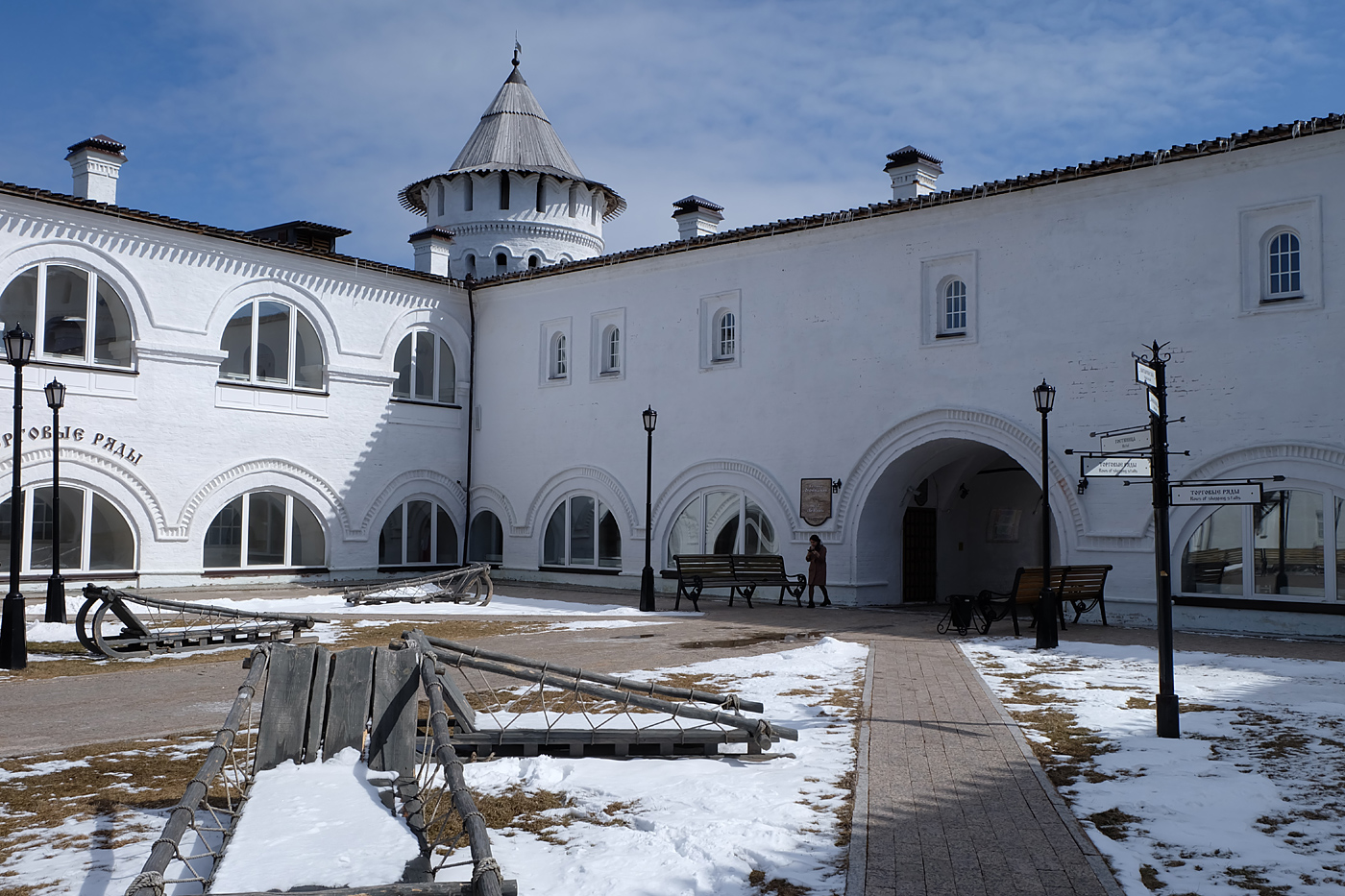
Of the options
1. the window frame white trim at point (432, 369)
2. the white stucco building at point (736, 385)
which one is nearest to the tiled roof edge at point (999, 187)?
the white stucco building at point (736, 385)

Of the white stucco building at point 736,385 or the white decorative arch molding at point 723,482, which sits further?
the white decorative arch molding at point 723,482

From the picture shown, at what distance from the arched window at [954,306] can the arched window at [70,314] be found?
48.5 ft

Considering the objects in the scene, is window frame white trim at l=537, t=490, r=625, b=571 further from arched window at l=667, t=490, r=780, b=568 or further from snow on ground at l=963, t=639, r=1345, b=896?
snow on ground at l=963, t=639, r=1345, b=896

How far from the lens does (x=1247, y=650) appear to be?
13.6 meters

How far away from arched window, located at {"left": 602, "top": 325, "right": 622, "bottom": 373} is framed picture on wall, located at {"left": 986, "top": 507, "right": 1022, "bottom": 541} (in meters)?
8.73

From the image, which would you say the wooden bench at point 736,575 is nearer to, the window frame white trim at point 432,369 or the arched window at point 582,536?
the arched window at point 582,536

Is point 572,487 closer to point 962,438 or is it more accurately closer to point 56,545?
point 962,438

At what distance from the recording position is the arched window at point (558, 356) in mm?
25625

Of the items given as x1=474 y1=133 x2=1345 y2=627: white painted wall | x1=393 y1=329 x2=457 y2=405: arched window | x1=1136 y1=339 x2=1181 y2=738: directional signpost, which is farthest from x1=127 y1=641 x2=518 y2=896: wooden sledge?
x1=393 y1=329 x2=457 y2=405: arched window

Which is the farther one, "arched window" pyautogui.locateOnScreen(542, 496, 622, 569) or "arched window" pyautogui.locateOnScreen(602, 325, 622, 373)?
"arched window" pyautogui.locateOnScreen(602, 325, 622, 373)

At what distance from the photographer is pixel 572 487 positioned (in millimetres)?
24906

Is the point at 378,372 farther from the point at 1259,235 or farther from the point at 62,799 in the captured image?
the point at 62,799

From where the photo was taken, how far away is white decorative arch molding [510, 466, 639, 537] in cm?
2367

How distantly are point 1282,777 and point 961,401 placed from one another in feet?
39.9
